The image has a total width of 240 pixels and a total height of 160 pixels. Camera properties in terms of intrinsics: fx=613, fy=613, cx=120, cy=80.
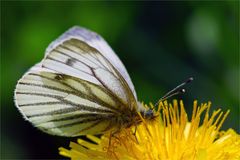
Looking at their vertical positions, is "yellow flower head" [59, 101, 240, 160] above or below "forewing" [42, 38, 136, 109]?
below

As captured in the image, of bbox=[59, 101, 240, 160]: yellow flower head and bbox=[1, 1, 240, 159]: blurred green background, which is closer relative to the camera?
bbox=[59, 101, 240, 160]: yellow flower head

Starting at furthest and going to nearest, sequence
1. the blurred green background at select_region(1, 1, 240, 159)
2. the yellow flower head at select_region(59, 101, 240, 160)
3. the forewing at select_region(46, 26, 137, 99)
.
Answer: the blurred green background at select_region(1, 1, 240, 159) → the forewing at select_region(46, 26, 137, 99) → the yellow flower head at select_region(59, 101, 240, 160)

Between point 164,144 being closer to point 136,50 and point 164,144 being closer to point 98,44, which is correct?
point 98,44

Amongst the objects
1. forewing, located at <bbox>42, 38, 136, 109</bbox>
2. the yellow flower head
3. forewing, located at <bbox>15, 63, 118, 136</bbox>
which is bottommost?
the yellow flower head

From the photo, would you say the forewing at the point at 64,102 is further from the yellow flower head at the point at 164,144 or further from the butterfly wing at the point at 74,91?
the yellow flower head at the point at 164,144

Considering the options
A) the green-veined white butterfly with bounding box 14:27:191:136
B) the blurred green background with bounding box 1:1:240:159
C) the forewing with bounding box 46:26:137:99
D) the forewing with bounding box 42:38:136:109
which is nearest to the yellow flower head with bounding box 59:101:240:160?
the green-veined white butterfly with bounding box 14:27:191:136

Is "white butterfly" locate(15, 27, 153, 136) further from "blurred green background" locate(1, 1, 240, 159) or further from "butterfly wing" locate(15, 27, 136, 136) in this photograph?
"blurred green background" locate(1, 1, 240, 159)

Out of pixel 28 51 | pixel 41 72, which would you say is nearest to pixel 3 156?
pixel 28 51
